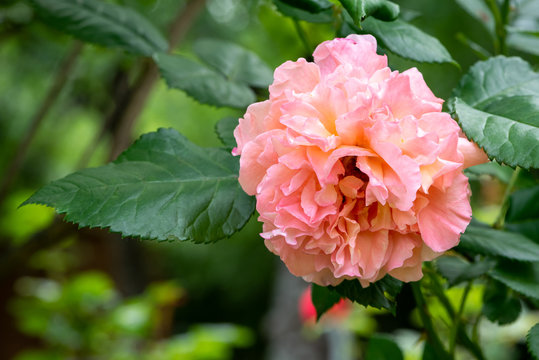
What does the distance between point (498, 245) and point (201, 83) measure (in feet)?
1.10

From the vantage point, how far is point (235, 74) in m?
0.62

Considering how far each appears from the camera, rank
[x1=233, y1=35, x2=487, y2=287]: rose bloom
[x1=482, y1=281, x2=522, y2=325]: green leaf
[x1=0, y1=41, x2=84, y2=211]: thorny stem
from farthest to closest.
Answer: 1. [x1=0, y1=41, x2=84, y2=211]: thorny stem
2. [x1=482, y1=281, x2=522, y2=325]: green leaf
3. [x1=233, y1=35, x2=487, y2=287]: rose bloom

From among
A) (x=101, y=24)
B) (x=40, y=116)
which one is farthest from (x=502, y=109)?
(x=40, y=116)

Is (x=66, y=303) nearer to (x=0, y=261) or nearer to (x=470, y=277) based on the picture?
(x=0, y=261)

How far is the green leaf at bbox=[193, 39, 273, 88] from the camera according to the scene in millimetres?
616

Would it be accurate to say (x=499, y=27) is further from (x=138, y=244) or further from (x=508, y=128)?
(x=138, y=244)

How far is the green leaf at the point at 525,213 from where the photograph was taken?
504 mm

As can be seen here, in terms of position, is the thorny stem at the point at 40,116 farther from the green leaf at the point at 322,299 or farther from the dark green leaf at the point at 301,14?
the green leaf at the point at 322,299

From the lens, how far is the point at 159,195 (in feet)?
1.27

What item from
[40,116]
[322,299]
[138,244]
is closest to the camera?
[322,299]

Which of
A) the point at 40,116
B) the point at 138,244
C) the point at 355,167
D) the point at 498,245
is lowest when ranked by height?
the point at 138,244

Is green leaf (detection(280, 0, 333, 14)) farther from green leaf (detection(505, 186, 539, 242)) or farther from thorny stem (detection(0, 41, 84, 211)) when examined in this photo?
thorny stem (detection(0, 41, 84, 211))

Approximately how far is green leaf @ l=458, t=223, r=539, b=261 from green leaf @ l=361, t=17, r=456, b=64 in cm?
15

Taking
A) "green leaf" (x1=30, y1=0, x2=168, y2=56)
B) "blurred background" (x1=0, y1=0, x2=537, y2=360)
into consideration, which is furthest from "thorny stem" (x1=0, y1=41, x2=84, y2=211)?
"green leaf" (x1=30, y1=0, x2=168, y2=56)
